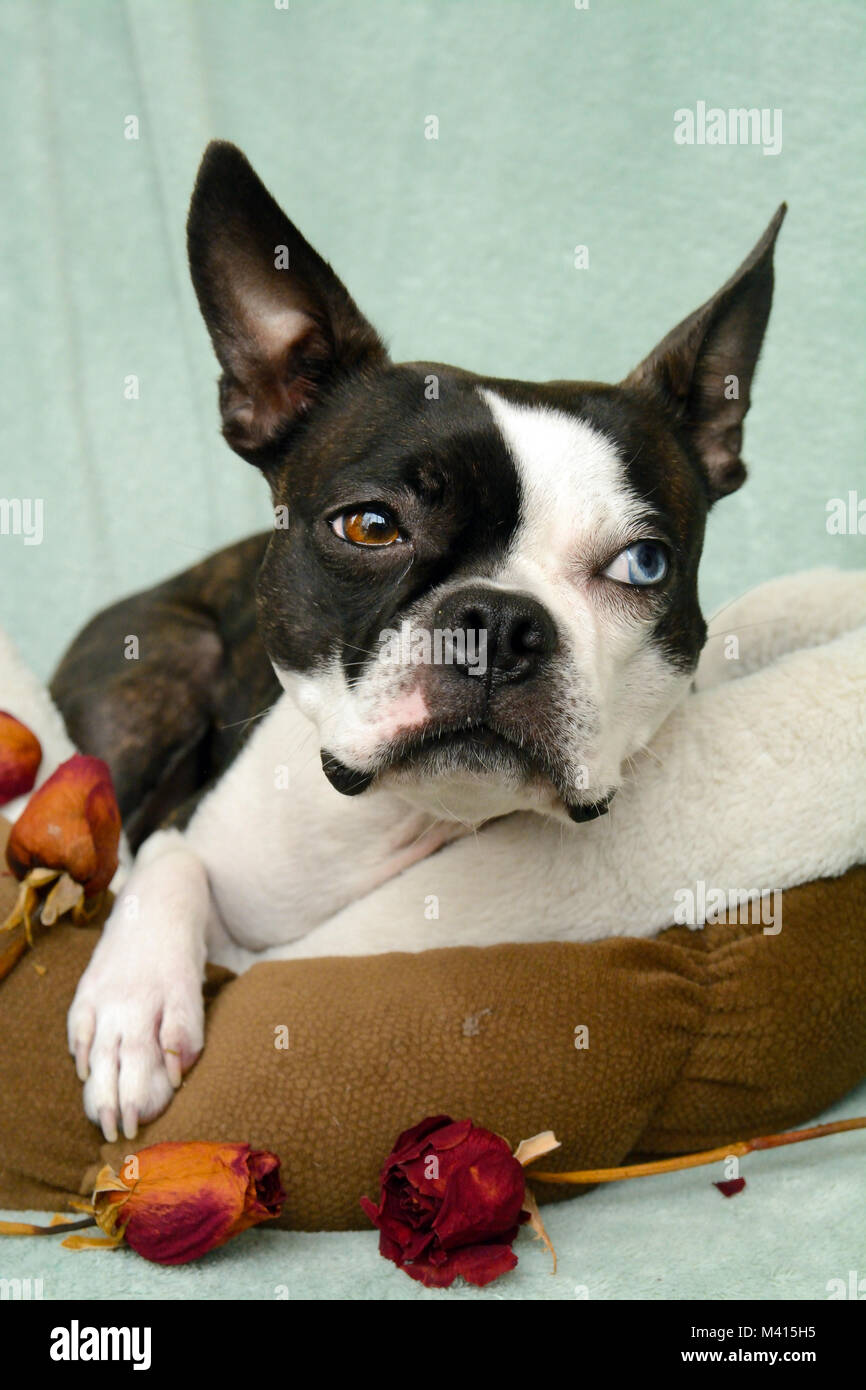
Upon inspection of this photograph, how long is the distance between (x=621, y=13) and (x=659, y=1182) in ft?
12.3

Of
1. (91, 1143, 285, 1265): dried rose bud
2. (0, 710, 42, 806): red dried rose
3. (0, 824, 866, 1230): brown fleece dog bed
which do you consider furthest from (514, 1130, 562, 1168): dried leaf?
(0, 710, 42, 806): red dried rose

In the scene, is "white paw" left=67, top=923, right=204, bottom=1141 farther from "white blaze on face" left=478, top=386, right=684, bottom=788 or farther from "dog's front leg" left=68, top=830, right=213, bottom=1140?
"white blaze on face" left=478, top=386, right=684, bottom=788

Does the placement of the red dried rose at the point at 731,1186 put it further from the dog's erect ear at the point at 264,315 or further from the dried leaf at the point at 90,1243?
the dog's erect ear at the point at 264,315

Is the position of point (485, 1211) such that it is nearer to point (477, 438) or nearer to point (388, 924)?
point (388, 924)

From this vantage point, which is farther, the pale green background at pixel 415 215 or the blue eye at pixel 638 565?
the pale green background at pixel 415 215

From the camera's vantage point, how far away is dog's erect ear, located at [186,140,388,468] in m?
2.57

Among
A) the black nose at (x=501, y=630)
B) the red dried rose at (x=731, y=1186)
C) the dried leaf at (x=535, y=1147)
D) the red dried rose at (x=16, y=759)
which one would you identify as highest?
the black nose at (x=501, y=630)

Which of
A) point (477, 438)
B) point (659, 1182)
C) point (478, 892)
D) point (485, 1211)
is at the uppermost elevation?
point (477, 438)

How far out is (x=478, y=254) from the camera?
4.86 metres

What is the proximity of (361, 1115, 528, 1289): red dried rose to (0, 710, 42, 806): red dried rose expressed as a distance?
1180 millimetres

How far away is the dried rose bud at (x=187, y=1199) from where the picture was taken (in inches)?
78.0

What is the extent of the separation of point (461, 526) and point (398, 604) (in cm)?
18

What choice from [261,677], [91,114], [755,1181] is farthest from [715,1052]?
[91,114]

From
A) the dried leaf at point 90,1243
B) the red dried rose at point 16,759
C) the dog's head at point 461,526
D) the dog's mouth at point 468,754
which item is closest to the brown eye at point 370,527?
the dog's head at point 461,526
